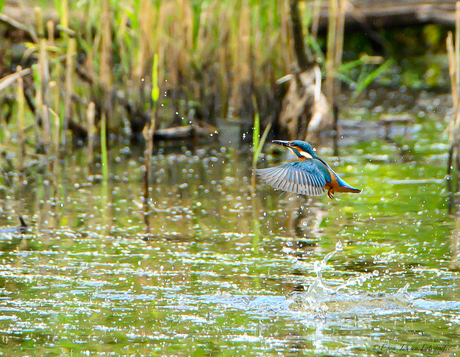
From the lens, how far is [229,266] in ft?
14.5

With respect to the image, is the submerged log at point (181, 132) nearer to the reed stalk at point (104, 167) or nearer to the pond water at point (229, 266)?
the pond water at point (229, 266)

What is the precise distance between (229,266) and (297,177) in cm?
72

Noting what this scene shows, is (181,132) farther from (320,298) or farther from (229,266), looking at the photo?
(320,298)

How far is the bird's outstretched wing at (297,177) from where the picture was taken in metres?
3.93

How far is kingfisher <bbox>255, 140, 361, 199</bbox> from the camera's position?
3934mm

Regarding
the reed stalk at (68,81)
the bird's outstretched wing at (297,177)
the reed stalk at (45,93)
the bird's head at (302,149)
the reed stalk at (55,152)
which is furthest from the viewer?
the reed stalk at (68,81)

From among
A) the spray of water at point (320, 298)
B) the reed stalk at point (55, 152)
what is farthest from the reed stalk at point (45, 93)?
the spray of water at point (320, 298)

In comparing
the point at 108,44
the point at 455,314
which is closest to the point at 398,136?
the point at 108,44

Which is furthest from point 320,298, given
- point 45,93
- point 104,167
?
point 45,93

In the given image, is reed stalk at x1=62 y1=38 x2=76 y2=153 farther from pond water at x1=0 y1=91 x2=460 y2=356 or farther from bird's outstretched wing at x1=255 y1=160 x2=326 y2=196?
bird's outstretched wing at x1=255 y1=160 x2=326 y2=196

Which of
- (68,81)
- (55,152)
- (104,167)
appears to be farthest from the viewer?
(68,81)

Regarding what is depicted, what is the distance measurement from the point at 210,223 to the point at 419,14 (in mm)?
8025

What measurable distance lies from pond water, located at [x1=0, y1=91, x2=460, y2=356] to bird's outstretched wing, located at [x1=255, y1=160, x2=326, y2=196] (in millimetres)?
373

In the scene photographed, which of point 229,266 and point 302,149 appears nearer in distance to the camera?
point 302,149
